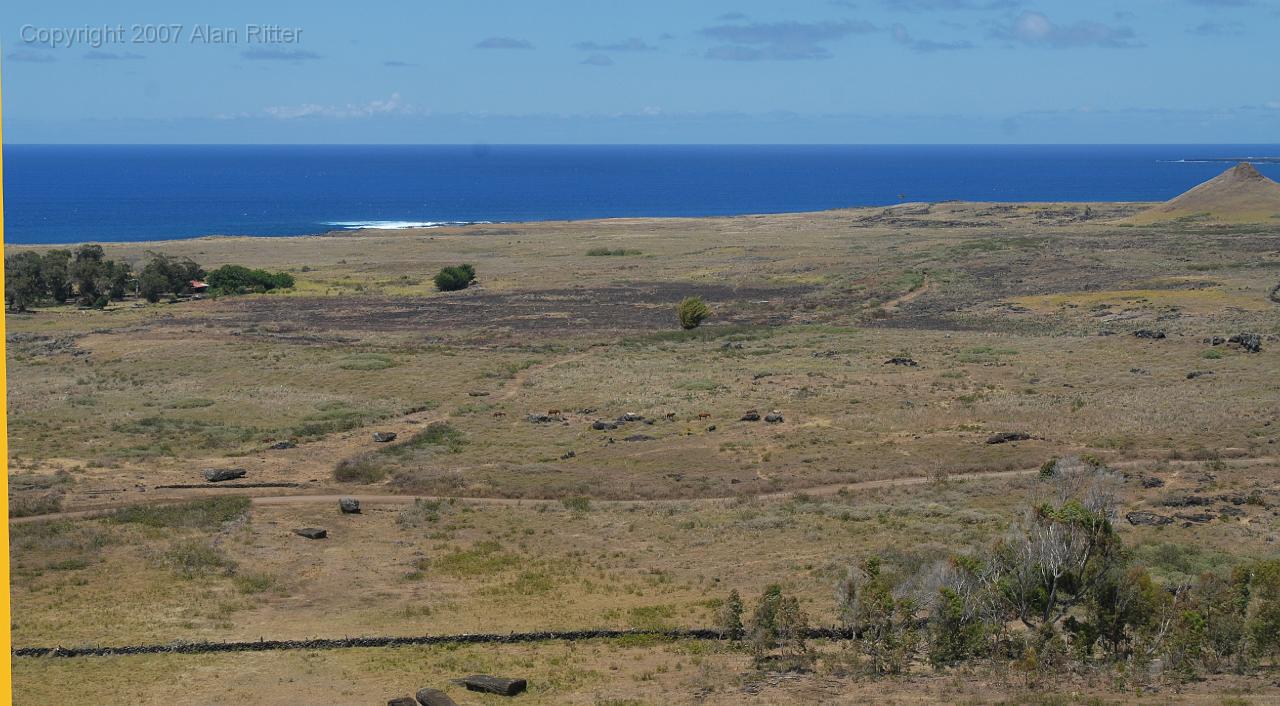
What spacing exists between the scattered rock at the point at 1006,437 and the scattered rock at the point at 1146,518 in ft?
30.3

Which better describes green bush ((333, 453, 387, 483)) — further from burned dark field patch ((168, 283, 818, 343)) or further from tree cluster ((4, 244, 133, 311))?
tree cluster ((4, 244, 133, 311))

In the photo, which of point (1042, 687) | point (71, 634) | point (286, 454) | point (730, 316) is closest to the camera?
point (1042, 687)

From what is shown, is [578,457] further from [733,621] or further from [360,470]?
[733,621]

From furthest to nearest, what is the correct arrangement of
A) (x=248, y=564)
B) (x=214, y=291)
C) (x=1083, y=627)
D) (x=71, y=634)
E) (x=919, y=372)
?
1. (x=214, y=291)
2. (x=919, y=372)
3. (x=248, y=564)
4. (x=71, y=634)
5. (x=1083, y=627)

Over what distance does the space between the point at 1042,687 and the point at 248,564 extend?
58.9 ft

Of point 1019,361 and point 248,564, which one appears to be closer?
point 248,564

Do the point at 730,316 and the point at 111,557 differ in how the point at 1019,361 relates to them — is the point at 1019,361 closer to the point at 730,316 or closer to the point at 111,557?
the point at 730,316

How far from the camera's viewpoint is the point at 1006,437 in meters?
40.4

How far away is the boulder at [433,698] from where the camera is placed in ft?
64.1

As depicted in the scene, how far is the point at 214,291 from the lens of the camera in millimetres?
90250

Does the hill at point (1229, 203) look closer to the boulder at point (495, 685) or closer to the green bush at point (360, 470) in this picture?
the green bush at point (360, 470)

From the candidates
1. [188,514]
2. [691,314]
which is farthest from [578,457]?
[691,314]

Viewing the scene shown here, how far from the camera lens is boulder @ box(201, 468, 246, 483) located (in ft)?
122

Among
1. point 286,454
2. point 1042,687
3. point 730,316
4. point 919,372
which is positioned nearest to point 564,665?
point 1042,687
